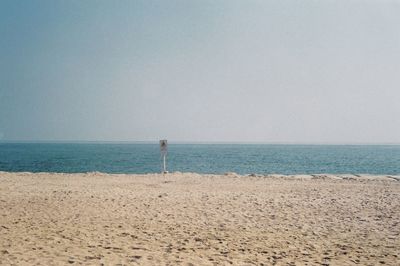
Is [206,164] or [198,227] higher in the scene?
[198,227]

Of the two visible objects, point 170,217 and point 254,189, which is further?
point 254,189

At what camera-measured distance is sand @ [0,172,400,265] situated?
7012 mm

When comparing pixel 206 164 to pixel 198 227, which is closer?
pixel 198 227

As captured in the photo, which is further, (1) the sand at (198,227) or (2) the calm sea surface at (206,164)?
(2) the calm sea surface at (206,164)

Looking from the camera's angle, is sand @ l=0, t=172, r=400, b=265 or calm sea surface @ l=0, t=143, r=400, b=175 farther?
calm sea surface @ l=0, t=143, r=400, b=175

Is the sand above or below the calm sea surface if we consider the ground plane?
above

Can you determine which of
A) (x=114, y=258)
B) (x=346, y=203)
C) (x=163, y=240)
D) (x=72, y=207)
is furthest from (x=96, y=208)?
(x=346, y=203)

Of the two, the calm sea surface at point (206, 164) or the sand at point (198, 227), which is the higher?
the sand at point (198, 227)

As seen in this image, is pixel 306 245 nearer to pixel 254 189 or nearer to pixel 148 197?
pixel 148 197

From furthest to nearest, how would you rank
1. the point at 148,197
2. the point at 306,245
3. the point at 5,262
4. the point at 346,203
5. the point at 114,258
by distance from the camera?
the point at 148,197
the point at 346,203
the point at 306,245
the point at 114,258
the point at 5,262

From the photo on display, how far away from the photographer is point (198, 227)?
9.46 metres

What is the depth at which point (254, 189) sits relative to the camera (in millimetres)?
16781

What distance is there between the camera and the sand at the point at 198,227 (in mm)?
7012

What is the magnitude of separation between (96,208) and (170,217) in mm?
2911
